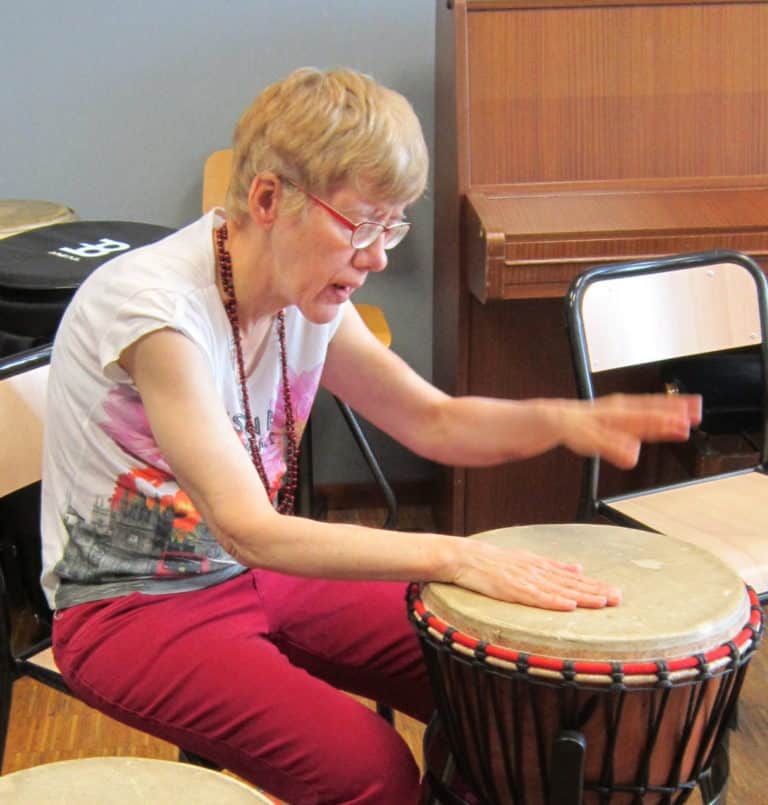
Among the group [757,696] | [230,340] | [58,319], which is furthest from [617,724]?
[58,319]

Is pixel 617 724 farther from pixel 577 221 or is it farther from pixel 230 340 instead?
pixel 577 221

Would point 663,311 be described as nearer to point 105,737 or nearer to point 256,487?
point 256,487

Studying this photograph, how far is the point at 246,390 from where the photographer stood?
1.54m

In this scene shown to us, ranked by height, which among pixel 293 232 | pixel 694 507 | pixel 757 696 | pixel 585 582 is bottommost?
pixel 757 696

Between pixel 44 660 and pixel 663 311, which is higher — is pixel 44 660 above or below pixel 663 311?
below

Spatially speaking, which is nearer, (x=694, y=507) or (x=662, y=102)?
(x=694, y=507)

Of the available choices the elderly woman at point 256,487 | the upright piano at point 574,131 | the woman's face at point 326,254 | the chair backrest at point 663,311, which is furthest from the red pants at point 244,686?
the upright piano at point 574,131

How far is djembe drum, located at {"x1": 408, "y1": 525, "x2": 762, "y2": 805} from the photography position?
1.23 metres

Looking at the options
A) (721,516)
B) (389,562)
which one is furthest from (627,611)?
(721,516)

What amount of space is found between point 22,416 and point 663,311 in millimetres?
1198

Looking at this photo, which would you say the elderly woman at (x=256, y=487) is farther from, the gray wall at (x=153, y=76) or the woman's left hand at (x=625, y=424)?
the gray wall at (x=153, y=76)

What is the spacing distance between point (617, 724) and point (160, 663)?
53cm

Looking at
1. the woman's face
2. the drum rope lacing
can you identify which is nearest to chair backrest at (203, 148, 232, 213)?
the woman's face

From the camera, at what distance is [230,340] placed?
1.47 metres
